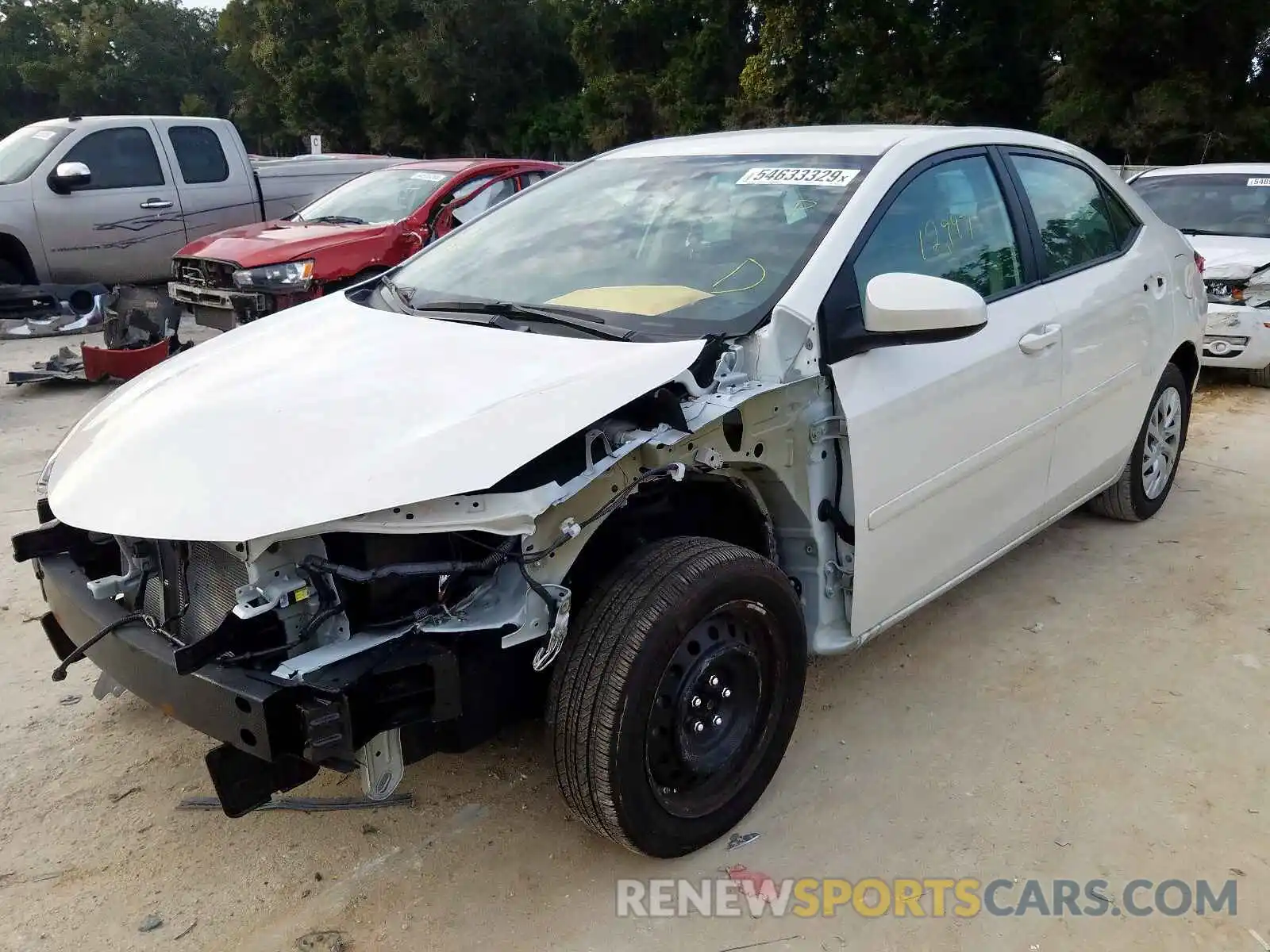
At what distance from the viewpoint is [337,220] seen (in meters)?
8.41

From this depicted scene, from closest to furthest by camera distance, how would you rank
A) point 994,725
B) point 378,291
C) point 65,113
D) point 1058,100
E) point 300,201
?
point 994,725 → point 378,291 → point 300,201 → point 1058,100 → point 65,113

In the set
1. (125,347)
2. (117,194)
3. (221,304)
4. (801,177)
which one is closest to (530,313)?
(801,177)

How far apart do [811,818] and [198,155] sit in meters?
9.87

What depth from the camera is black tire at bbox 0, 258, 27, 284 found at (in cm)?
949

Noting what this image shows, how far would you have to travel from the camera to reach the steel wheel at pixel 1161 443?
4.52 meters

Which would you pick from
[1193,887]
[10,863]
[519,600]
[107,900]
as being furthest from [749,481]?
[10,863]

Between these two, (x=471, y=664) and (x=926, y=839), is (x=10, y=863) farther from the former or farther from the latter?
(x=926, y=839)

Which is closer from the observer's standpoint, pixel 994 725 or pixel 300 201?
pixel 994 725

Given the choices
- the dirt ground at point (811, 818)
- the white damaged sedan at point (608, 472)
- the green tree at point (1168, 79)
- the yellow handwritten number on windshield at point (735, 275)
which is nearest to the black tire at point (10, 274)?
the dirt ground at point (811, 818)

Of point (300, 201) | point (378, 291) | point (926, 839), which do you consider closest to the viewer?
point (926, 839)

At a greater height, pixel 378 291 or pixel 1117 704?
pixel 378 291

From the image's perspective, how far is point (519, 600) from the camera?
222 centimetres

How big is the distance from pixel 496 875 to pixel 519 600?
2.63ft

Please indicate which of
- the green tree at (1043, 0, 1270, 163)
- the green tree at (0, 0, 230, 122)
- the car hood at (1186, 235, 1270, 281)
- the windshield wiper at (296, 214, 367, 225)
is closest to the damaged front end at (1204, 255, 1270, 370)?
the car hood at (1186, 235, 1270, 281)
